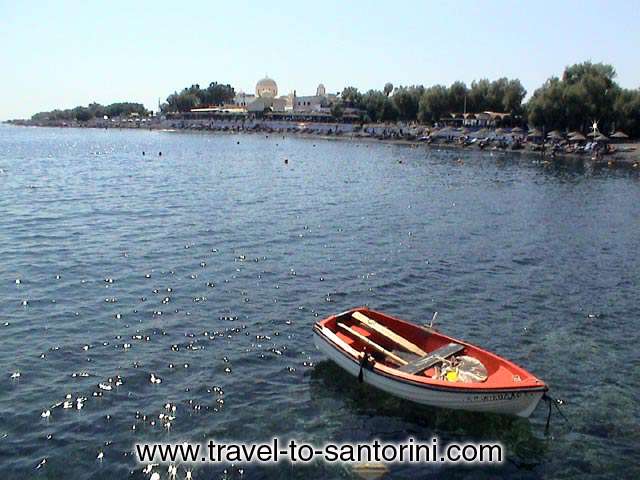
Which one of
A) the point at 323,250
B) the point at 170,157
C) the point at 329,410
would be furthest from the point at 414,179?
the point at 329,410

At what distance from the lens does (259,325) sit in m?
21.7

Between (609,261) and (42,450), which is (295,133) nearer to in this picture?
(609,261)

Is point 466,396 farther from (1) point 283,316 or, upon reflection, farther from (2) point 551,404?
(1) point 283,316

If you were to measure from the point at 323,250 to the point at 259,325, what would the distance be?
1157 cm

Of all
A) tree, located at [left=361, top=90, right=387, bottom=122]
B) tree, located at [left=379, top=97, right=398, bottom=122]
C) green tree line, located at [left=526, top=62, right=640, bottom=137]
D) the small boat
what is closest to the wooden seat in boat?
the small boat

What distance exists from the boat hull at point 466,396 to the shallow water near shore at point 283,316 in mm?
411

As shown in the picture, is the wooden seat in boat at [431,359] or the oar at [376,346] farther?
the oar at [376,346]

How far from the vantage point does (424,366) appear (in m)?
16.8

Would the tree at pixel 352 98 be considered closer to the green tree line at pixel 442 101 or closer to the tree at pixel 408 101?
the green tree line at pixel 442 101

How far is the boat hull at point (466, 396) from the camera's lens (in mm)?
14914

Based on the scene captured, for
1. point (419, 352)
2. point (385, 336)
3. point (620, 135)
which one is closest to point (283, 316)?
point (385, 336)

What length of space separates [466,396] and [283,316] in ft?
30.1

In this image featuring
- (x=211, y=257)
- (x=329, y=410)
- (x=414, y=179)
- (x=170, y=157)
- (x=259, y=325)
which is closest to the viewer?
(x=329, y=410)

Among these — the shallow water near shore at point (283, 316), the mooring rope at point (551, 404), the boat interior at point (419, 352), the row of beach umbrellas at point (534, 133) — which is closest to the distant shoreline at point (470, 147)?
the row of beach umbrellas at point (534, 133)
